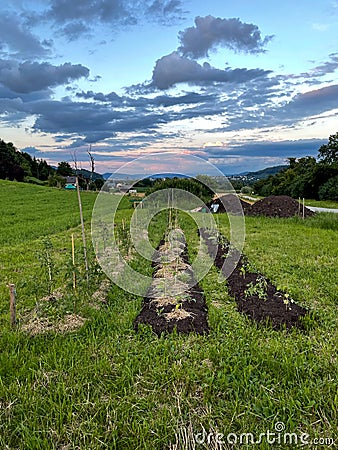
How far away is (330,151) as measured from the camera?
1273 inches

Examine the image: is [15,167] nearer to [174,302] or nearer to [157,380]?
[174,302]

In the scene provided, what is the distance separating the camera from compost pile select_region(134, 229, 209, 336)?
11.9ft

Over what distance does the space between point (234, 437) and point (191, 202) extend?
8.47 meters

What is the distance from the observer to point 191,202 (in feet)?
33.9

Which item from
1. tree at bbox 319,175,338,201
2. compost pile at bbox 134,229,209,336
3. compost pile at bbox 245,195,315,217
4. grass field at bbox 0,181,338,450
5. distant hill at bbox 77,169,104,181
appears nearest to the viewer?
grass field at bbox 0,181,338,450

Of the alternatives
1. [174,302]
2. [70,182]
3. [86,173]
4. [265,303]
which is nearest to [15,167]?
[86,173]

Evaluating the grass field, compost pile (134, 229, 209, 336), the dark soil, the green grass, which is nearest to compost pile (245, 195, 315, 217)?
the green grass

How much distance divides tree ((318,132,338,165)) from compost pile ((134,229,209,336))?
101ft

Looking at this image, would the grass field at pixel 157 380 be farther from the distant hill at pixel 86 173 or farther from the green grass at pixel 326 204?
the green grass at pixel 326 204

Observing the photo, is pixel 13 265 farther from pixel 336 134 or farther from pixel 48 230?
pixel 336 134

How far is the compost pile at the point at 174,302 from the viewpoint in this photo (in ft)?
11.9

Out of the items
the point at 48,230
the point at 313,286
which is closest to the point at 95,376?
the point at 313,286

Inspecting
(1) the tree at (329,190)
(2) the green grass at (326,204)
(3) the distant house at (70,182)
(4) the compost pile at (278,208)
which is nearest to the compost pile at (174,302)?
(3) the distant house at (70,182)

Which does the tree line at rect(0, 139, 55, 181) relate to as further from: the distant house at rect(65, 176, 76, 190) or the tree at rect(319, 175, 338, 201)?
the distant house at rect(65, 176, 76, 190)
